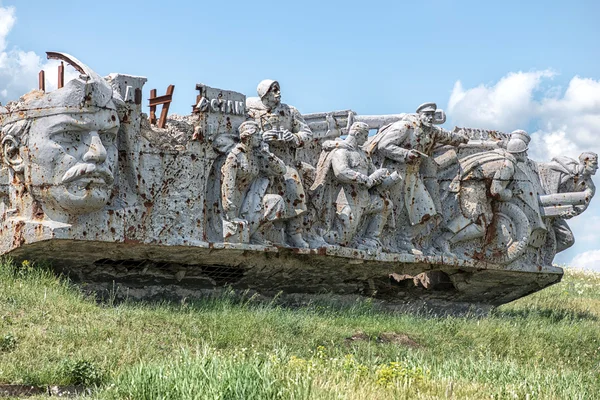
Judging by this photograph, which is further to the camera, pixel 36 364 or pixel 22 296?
pixel 22 296

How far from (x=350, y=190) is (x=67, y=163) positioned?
3.84 meters

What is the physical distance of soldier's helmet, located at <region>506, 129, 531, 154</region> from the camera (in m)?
14.8

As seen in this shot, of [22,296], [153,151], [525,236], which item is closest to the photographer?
[22,296]

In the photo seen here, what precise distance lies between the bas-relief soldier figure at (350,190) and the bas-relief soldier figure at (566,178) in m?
3.32

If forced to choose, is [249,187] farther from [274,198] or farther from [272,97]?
[272,97]

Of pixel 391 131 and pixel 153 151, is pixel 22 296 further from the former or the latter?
pixel 391 131

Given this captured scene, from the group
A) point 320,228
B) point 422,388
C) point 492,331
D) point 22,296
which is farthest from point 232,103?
point 422,388

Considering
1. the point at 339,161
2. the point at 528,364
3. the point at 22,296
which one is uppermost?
the point at 339,161

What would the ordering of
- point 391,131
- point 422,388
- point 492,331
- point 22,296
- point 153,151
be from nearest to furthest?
1. point 422,388
2. point 22,296
3. point 153,151
4. point 492,331
5. point 391,131

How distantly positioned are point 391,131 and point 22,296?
5.49 meters

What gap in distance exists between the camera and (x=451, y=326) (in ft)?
40.1

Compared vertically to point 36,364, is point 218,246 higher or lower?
higher

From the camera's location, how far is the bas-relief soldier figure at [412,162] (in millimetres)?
13469

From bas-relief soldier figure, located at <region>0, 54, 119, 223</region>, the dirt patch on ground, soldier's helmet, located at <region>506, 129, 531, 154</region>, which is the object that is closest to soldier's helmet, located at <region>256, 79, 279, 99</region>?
bas-relief soldier figure, located at <region>0, 54, 119, 223</region>
